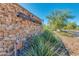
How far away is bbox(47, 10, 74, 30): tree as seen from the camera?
2.09 m

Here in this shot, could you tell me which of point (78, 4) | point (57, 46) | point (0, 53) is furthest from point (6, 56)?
point (78, 4)

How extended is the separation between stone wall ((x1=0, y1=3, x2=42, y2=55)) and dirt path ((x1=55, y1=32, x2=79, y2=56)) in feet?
1.06

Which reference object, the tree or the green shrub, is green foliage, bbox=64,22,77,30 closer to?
the tree

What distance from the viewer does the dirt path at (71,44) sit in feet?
6.77

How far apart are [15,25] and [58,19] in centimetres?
52

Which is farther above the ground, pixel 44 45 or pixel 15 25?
pixel 15 25

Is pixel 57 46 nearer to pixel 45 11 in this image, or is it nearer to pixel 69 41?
pixel 69 41

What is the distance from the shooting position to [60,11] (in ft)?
6.85

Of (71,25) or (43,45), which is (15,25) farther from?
(71,25)

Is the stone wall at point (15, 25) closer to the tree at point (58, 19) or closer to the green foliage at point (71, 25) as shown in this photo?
the tree at point (58, 19)

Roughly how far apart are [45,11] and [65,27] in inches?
12.3

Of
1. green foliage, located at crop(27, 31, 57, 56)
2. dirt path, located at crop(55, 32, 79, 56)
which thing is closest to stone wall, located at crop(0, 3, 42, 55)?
green foliage, located at crop(27, 31, 57, 56)

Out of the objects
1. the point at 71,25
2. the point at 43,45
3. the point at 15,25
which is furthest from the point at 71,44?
the point at 15,25

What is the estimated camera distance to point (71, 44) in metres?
2.09
